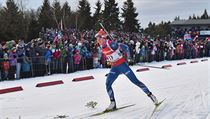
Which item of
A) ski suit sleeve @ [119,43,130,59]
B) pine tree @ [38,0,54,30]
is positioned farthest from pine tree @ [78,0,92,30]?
ski suit sleeve @ [119,43,130,59]


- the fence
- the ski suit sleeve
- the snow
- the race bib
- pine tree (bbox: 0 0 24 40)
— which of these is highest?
pine tree (bbox: 0 0 24 40)

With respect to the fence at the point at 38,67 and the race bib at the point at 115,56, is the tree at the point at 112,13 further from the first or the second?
the race bib at the point at 115,56

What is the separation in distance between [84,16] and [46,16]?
39.6 feet

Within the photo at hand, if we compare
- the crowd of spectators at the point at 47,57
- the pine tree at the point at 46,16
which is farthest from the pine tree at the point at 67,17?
the crowd of spectators at the point at 47,57

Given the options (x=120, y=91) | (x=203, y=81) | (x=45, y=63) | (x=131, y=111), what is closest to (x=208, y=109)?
(x=131, y=111)

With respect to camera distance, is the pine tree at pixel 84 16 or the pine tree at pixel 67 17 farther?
the pine tree at pixel 84 16

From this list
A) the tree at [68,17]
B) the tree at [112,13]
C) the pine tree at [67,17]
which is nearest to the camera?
the tree at [112,13]

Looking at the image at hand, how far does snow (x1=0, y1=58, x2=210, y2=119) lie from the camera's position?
30.9 ft

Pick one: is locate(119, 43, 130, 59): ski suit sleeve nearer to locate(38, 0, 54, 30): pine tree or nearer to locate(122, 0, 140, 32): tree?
locate(38, 0, 54, 30): pine tree

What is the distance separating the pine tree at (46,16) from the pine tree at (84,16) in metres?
7.45

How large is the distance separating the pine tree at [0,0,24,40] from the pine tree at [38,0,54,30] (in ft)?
12.0

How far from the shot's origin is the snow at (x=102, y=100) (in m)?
9.41

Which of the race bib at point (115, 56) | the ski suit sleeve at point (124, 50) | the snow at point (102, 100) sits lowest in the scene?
the snow at point (102, 100)

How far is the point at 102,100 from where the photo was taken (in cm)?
1180
